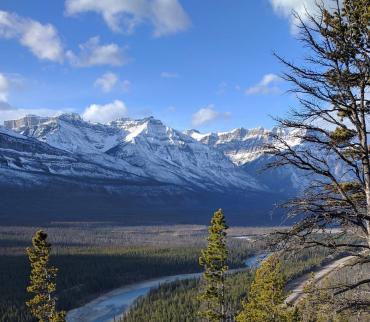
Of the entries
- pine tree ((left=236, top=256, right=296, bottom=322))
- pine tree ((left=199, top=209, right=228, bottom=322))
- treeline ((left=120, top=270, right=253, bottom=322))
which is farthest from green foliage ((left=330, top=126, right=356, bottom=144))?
treeline ((left=120, top=270, right=253, bottom=322))

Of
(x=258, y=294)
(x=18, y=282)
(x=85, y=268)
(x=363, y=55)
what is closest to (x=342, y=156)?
(x=363, y=55)

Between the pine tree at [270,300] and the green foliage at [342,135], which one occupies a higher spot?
the green foliage at [342,135]

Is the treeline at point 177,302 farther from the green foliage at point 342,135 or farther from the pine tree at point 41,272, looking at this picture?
the green foliage at point 342,135

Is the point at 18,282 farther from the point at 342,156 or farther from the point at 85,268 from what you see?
the point at 342,156

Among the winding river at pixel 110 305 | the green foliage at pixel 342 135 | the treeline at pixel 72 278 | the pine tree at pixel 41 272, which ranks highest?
the green foliage at pixel 342 135

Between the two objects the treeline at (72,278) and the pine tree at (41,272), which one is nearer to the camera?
the pine tree at (41,272)

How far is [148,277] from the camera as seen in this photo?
7387 inches

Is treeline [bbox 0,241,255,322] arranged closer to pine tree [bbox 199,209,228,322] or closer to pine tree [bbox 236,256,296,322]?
pine tree [bbox 199,209,228,322]

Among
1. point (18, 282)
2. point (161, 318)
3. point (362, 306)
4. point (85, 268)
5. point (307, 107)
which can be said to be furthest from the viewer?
point (85, 268)

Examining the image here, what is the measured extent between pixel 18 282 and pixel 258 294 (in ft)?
419

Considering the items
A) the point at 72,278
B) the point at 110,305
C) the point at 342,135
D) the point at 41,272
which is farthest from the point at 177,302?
the point at 342,135

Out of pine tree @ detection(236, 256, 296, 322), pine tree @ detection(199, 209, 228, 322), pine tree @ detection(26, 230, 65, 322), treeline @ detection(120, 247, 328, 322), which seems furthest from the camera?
treeline @ detection(120, 247, 328, 322)

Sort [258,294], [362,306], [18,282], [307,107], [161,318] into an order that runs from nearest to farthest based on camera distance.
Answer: [362,306] < [307,107] < [258,294] < [161,318] < [18,282]

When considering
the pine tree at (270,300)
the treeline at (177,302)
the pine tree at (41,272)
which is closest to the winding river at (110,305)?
the treeline at (177,302)
